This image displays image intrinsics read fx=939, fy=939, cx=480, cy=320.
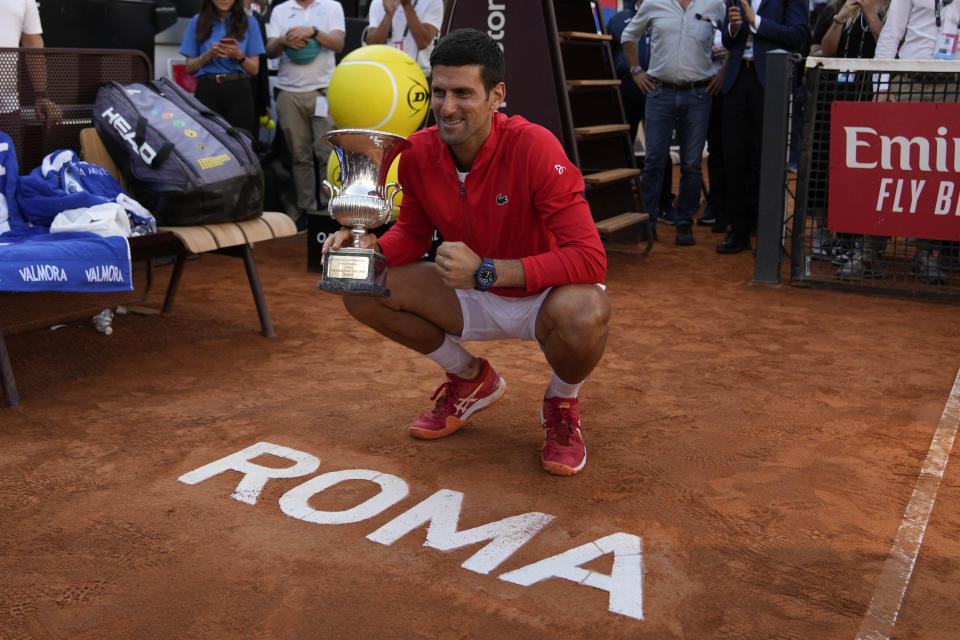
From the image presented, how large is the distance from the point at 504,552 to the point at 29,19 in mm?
4619

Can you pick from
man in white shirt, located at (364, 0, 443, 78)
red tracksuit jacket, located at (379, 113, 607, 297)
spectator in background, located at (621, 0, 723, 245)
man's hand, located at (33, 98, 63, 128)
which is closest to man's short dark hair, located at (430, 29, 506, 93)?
red tracksuit jacket, located at (379, 113, 607, 297)

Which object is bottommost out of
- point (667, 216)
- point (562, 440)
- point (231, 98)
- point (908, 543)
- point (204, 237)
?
point (908, 543)

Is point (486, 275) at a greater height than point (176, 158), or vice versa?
point (176, 158)

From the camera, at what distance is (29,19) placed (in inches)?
220

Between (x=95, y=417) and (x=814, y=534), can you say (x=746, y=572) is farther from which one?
(x=95, y=417)

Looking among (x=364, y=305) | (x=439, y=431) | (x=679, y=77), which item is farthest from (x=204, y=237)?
(x=679, y=77)

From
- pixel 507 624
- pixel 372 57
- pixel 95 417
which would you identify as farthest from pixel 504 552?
pixel 372 57

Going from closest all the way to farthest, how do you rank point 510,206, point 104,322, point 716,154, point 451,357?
point 510,206 → point 451,357 → point 104,322 → point 716,154

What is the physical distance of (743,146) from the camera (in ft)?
25.4

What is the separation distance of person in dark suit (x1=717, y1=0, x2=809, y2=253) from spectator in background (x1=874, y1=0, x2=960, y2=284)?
0.94 meters

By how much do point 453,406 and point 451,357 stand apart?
0.22m

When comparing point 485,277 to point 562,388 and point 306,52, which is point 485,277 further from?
point 306,52

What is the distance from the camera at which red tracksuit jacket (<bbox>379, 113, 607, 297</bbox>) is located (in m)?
3.26

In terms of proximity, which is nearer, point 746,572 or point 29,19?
point 746,572
